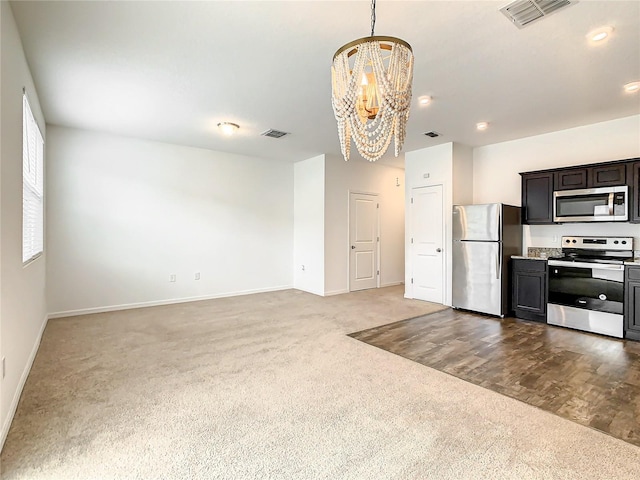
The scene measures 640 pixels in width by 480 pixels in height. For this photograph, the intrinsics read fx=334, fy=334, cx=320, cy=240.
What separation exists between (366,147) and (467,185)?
4.17 metres

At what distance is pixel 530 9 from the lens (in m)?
2.25

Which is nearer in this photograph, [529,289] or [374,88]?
[374,88]

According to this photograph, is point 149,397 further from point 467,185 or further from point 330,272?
point 467,185

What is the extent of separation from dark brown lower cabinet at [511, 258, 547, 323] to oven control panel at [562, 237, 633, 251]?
1.72 ft

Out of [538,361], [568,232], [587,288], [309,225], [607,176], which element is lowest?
[538,361]

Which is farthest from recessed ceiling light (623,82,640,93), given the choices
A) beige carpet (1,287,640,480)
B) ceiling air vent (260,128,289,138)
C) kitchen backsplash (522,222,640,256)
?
ceiling air vent (260,128,289,138)

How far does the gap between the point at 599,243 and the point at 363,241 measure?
384 cm

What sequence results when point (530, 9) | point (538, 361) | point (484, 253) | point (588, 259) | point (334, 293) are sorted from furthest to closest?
point (334, 293) → point (484, 253) → point (588, 259) → point (538, 361) → point (530, 9)

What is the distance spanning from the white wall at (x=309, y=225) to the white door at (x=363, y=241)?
70 centimetres

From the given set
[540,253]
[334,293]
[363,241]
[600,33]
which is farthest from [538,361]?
[363,241]

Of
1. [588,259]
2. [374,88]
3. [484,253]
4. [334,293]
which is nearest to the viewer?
[374,88]

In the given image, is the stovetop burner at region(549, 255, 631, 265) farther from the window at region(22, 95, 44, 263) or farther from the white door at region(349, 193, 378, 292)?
the window at region(22, 95, 44, 263)

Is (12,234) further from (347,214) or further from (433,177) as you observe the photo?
(433,177)

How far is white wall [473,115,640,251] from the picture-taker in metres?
4.33
